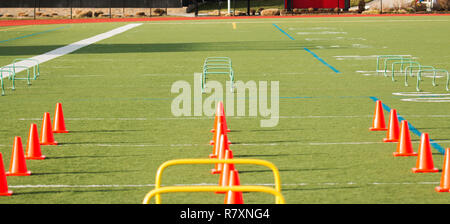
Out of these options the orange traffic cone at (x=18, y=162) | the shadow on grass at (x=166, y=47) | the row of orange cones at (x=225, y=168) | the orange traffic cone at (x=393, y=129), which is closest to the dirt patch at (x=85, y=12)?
the shadow on grass at (x=166, y=47)

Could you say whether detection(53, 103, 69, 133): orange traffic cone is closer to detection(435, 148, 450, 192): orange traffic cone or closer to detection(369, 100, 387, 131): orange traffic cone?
detection(369, 100, 387, 131): orange traffic cone

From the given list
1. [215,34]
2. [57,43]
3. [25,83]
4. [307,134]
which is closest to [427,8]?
[215,34]

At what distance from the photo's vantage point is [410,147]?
34.3ft

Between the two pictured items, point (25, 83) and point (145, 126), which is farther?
point (25, 83)

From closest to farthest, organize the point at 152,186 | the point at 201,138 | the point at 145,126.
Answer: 1. the point at 152,186
2. the point at 201,138
3. the point at 145,126

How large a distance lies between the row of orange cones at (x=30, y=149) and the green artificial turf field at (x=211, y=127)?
6.2 inches

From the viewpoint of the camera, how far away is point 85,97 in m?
16.6

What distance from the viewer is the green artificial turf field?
8.80 metres

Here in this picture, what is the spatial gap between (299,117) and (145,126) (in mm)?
2987

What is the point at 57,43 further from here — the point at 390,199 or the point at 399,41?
the point at 390,199

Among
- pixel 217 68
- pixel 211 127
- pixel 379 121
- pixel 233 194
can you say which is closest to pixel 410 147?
pixel 379 121

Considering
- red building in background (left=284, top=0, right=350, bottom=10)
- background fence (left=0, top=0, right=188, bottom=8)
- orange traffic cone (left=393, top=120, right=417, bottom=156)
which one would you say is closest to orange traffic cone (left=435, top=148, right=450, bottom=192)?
orange traffic cone (left=393, top=120, right=417, bottom=156)

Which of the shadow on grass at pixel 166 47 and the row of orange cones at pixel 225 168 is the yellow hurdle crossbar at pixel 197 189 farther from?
the shadow on grass at pixel 166 47

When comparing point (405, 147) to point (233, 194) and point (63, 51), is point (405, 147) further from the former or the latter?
point (63, 51)
